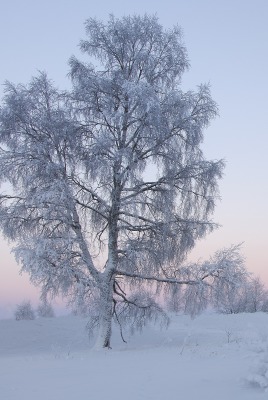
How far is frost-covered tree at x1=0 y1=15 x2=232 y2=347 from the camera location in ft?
46.8

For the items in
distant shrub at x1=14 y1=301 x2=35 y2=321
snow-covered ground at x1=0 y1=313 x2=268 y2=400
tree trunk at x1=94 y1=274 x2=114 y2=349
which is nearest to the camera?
snow-covered ground at x1=0 y1=313 x2=268 y2=400

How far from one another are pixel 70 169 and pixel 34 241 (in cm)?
297

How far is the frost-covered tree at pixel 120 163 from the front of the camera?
14.2 meters

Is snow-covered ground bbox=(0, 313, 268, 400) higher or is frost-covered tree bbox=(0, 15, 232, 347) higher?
frost-covered tree bbox=(0, 15, 232, 347)

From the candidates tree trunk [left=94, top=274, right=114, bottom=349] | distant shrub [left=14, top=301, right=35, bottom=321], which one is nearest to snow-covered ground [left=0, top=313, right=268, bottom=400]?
tree trunk [left=94, top=274, right=114, bottom=349]

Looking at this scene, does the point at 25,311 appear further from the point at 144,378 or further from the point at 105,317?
the point at 144,378

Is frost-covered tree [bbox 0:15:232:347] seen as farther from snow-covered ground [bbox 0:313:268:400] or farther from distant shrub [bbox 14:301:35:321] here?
distant shrub [bbox 14:301:35:321]

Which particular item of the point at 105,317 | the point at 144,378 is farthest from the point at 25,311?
the point at 144,378

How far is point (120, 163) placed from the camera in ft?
46.1

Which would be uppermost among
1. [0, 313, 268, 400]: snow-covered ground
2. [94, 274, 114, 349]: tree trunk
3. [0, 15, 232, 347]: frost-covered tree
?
[0, 15, 232, 347]: frost-covered tree

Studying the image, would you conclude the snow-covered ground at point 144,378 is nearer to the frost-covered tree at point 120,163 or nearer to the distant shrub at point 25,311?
the frost-covered tree at point 120,163

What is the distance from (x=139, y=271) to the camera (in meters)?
15.5

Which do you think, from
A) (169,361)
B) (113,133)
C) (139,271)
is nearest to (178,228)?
(139,271)

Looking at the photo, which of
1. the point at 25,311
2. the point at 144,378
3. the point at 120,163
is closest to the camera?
the point at 144,378
